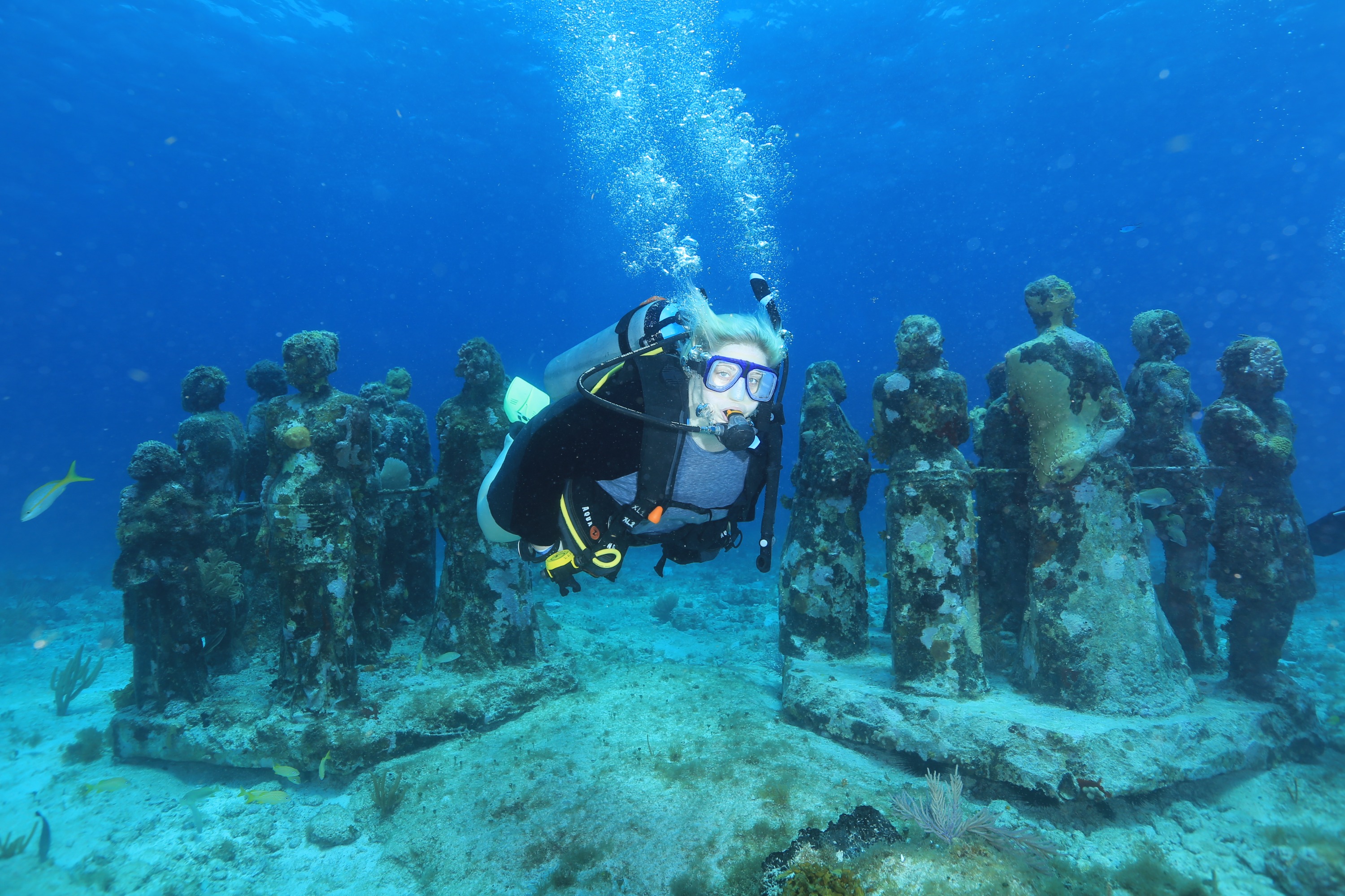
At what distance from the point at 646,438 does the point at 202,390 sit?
768cm

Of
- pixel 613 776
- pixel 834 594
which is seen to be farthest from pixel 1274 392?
pixel 613 776

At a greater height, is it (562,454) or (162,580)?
(562,454)

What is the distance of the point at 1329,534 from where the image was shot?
246 inches

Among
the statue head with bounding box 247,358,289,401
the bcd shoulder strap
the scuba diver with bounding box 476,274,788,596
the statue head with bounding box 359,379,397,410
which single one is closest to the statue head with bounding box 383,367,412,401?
the statue head with bounding box 359,379,397,410

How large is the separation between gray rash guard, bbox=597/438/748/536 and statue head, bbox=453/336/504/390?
4347 mm

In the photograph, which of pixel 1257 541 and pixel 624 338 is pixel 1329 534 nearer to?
Result: pixel 1257 541

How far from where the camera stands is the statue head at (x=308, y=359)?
532 centimetres

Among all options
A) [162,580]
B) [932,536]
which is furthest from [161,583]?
[932,536]

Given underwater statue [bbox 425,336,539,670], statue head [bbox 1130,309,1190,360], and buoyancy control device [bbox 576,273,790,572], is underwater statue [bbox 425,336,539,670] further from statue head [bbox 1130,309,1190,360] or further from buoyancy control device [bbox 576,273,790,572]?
statue head [bbox 1130,309,1190,360]

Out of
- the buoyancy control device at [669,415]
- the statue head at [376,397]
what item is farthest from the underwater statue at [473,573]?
the buoyancy control device at [669,415]

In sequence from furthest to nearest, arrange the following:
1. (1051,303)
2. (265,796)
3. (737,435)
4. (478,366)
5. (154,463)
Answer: (478,366) → (154,463) → (1051,303) → (265,796) → (737,435)

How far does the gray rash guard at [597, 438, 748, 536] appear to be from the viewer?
2586 mm

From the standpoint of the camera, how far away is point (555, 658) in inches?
255

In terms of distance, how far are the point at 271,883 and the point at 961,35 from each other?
119 ft
